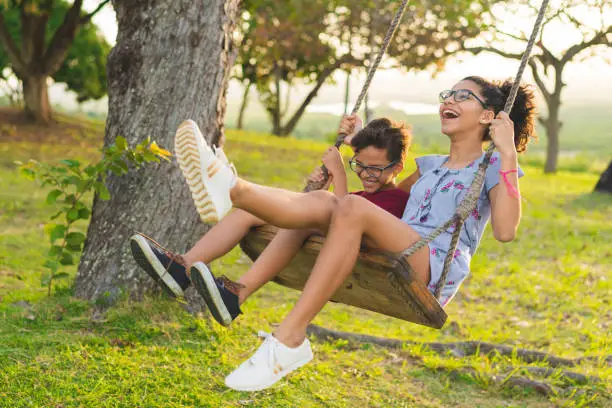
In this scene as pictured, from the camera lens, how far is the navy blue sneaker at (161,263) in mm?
3160

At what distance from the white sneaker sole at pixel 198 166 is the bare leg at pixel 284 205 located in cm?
10

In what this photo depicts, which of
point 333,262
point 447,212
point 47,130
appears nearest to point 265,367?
point 333,262

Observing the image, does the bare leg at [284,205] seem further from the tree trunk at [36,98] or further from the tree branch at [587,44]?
the tree branch at [587,44]

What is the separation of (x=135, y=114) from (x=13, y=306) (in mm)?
1411

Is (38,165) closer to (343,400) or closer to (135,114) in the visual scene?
(135,114)

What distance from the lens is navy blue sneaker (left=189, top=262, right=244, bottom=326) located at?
9.49 ft

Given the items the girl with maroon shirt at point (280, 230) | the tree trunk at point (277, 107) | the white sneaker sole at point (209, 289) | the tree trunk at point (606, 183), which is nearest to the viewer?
the white sneaker sole at point (209, 289)

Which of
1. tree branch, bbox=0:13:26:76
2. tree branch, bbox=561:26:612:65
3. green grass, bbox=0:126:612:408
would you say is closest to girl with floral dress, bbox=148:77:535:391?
green grass, bbox=0:126:612:408

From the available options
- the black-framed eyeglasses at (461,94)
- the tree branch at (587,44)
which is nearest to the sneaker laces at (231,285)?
the black-framed eyeglasses at (461,94)

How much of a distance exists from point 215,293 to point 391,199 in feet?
3.74

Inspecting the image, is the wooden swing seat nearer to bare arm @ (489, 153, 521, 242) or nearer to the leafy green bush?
bare arm @ (489, 153, 521, 242)

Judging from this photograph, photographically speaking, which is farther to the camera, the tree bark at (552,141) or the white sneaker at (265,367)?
the tree bark at (552,141)

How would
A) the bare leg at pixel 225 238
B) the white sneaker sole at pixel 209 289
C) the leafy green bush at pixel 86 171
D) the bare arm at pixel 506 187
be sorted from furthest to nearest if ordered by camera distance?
the leafy green bush at pixel 86 171 < the bare leg at pixel 225 238 < the bare arm at pixel 506 187 < the white sneaker sole at pixel 209 289

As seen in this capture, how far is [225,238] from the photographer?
3.31m
